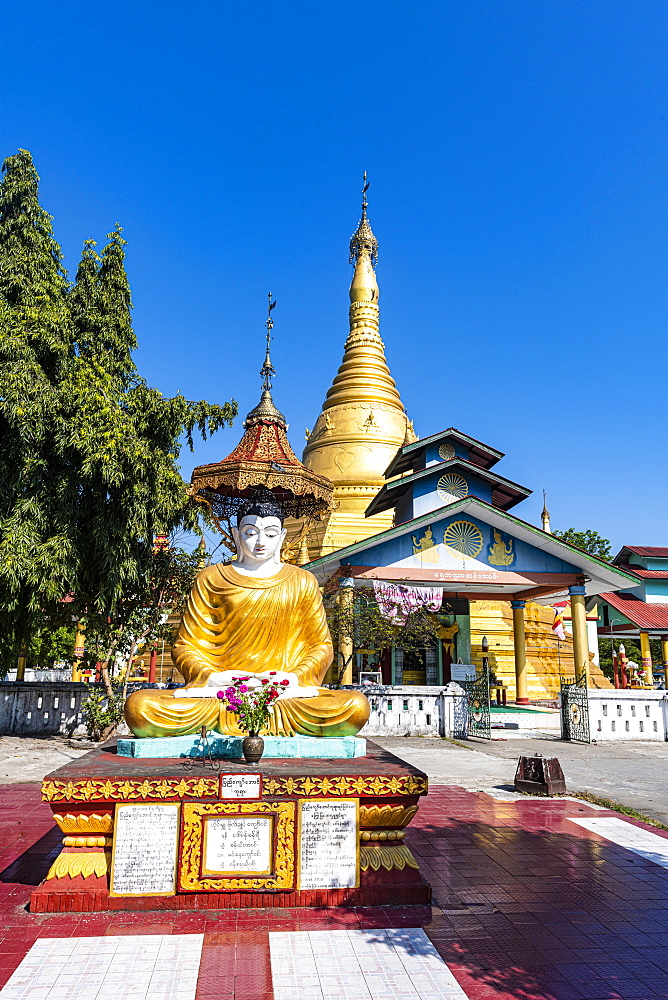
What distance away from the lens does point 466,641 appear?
23.7 metres

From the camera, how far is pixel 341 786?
16.1 ft

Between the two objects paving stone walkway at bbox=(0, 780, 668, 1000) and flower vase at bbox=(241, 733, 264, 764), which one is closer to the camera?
paving stone walkway at bbox=(0, 780, 668, 1000)

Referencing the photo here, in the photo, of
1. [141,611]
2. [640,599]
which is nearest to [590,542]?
[640,599]

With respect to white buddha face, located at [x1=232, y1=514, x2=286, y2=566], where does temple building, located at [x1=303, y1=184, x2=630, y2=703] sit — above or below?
above

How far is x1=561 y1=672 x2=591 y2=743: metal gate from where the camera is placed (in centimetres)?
1579

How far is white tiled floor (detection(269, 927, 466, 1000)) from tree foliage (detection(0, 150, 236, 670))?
8.98 m

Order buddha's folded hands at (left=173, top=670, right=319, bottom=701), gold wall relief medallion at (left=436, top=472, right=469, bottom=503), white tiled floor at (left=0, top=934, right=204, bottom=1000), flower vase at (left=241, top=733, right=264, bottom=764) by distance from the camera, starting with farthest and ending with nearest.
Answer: gold wall relief medallion at (left=436, top=472, right=469, bottom=503), buddha's folded hands at (left=173, top=670, right=319, bottom=701), flower vase at (left=241, top=733, right=264, bottom=764), white tiled floor at (left=0, top=934, right=204, bottom=1000)

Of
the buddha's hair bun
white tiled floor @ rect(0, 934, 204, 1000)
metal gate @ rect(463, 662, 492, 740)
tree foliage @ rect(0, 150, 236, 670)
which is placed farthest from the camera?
metal gate @ rect(463, 662, 492, 740)

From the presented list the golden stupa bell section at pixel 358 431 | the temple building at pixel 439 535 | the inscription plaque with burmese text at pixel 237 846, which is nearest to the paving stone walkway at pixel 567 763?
the temple building at pixel 439 535

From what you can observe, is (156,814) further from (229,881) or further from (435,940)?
(435,940)

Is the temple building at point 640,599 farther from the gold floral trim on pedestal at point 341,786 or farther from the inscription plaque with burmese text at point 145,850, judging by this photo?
the inscription plaque with burmese text at point 145,850

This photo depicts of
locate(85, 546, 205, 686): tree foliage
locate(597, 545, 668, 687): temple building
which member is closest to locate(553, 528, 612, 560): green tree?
locate(597, 545, 668, 687): temple building

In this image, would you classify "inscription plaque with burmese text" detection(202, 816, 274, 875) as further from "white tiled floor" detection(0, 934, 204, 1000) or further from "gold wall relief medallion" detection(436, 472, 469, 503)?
"gold wall relief medallion" detection(436, 472, 469, 503)

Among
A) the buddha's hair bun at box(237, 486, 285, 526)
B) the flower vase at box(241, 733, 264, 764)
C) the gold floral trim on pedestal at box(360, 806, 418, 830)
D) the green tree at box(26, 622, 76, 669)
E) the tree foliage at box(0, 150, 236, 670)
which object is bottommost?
the gold floral trim on pedestal at box(360, 806, 418, 830)
